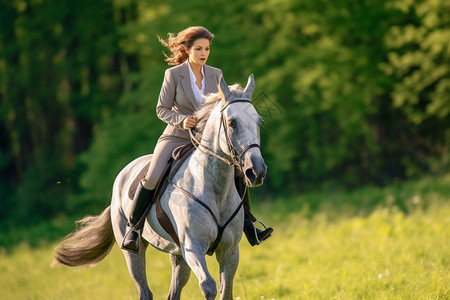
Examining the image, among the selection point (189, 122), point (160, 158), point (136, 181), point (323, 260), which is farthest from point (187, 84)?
point (323, 260)

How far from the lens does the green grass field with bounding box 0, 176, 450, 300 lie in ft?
24.3

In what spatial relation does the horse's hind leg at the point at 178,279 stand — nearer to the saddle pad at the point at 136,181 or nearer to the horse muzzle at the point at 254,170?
the saddle pad at the point at 136,181

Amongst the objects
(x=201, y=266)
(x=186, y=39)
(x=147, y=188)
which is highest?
(x=186, y=39)

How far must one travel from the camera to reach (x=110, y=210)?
288 inches

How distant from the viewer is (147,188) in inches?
232

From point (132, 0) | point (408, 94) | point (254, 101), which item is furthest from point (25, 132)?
point (254, 101)

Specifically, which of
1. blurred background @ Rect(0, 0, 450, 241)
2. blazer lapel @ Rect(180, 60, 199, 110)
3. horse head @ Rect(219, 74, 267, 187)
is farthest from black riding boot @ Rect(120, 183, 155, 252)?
blurred background @ Rect(0, 0, 450, 241)

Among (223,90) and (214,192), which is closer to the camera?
(223,90)

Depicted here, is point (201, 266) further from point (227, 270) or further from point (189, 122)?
point (189, 122)

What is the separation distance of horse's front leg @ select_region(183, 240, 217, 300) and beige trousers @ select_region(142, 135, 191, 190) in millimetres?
773

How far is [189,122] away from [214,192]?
2.21 ft

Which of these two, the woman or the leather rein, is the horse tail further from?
the leather rein

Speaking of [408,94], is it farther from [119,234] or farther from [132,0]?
[119,234]

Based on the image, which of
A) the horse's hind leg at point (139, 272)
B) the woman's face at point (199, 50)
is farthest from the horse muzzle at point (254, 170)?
the horse's hind leg at point (139, 272)
